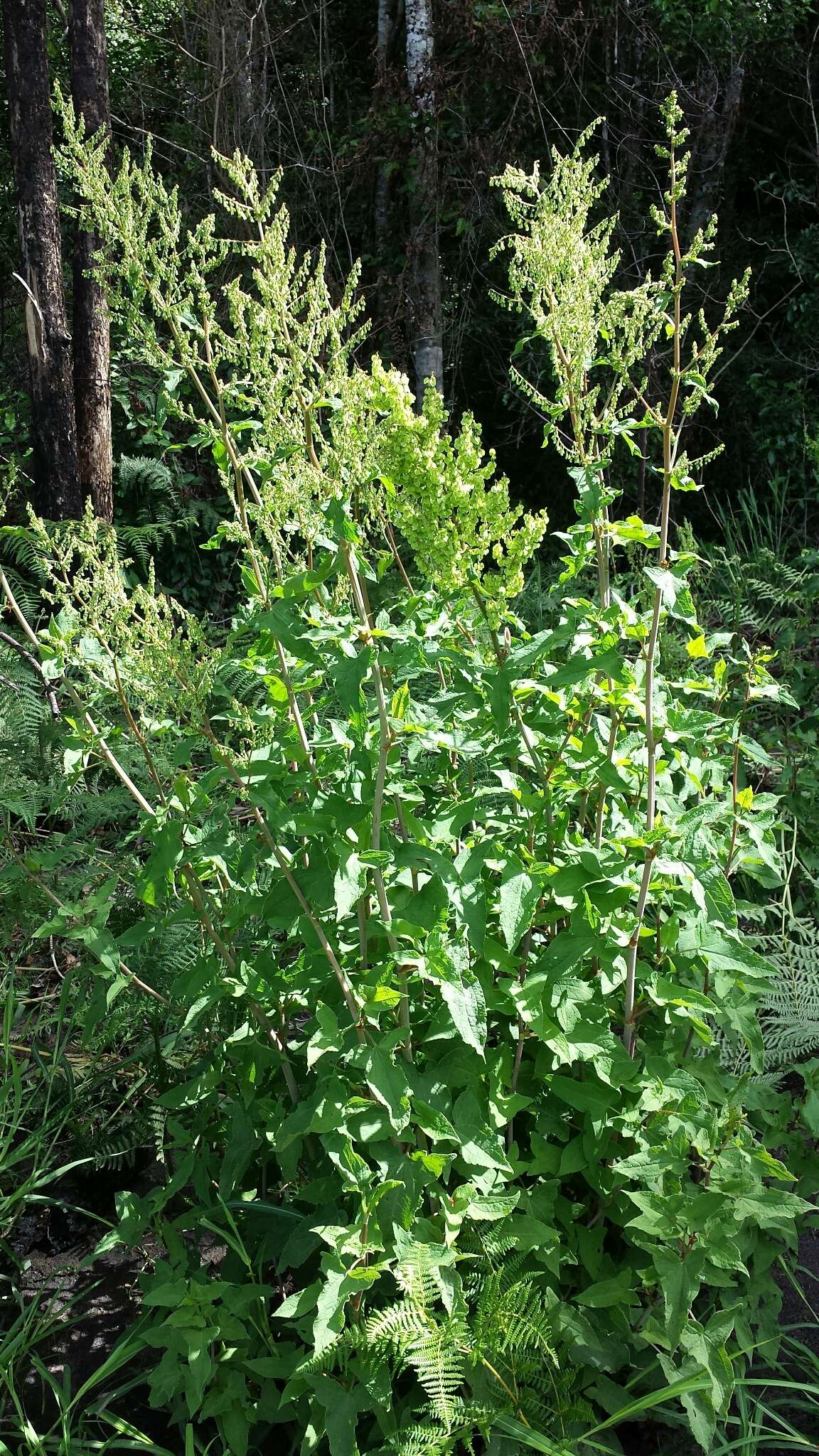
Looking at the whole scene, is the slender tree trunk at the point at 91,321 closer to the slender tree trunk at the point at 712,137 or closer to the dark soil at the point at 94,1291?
the dark soil at the point at 94,1291

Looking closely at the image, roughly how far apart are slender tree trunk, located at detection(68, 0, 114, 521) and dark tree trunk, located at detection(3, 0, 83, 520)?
0.44 feet

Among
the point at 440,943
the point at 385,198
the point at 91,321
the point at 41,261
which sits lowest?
the point at 440,943

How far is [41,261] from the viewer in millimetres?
4824

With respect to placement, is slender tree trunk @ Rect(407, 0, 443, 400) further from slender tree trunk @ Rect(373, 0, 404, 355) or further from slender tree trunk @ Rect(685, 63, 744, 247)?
slender tree trunk @ Rect(685, 63, 744, 247)

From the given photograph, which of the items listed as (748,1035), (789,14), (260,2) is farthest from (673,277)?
(260,2)

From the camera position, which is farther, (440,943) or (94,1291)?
(94,1291)

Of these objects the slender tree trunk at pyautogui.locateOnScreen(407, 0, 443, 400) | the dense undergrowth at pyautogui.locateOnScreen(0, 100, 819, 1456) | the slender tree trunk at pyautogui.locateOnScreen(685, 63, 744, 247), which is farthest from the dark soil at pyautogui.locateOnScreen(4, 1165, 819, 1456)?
the slender tree trunk at pyautogui.locateOnScreen(685, 63, 744, 247)

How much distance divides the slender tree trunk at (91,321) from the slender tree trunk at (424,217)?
2.55m

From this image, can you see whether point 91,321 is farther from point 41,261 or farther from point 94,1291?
point 94,1291

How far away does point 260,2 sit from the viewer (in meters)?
7.80

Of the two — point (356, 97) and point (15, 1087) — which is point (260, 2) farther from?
point (15, 1087)

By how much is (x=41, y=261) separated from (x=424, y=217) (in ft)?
11.0

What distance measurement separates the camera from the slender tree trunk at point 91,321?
4.95 metres

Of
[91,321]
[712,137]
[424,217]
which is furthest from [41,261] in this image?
[712,137]
